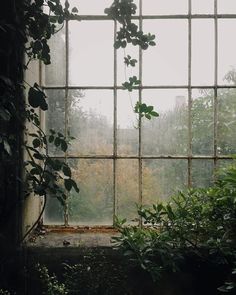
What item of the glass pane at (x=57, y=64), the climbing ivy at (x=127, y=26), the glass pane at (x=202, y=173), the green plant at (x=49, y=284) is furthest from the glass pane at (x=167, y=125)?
the green plant at (x=49, y=284)

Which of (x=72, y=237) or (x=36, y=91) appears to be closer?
(x=36, y=91)

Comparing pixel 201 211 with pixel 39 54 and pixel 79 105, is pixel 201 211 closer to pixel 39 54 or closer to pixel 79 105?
Answer: pixel 79 105

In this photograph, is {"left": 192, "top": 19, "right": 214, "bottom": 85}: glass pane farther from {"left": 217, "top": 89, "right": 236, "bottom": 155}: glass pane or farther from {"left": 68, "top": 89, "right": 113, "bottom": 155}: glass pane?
{"left": 68, "top": 89, "right": 113, "bottom": 155}: glass pane

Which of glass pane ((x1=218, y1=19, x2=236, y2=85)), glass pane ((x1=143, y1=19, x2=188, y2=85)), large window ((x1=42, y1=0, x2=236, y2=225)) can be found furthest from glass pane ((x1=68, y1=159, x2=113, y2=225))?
glass pane ((x1=218, y1=19, x2=236, y2=85))

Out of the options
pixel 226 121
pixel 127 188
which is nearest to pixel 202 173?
pixel 226 121

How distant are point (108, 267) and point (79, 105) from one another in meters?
1.00

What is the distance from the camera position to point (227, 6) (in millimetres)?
2404

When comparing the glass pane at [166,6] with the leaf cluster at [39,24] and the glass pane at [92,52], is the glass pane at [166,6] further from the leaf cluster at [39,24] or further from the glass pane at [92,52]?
the leaf cluster at [39,24]

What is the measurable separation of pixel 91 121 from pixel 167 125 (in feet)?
1.57

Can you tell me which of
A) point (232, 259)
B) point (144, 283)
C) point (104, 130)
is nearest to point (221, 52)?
point (104, 130)

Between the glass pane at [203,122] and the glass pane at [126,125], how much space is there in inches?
14.4

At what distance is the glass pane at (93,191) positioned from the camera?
240 cm

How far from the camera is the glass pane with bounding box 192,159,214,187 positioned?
2.38 metres

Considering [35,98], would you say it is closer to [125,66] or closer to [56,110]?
[56,110]
